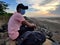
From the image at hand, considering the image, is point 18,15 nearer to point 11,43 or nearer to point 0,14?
point 11,43

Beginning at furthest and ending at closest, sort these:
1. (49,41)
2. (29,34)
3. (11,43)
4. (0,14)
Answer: (0,14) → (49,41) → (11,43) → (29,34)

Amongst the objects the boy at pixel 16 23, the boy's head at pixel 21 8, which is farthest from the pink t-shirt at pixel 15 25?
the boy's head at pixel 21 8

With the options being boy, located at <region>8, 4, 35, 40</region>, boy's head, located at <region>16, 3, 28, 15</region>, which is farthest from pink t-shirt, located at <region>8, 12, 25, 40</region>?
boy's head, located at <region>16, 3, 28, 15</region>

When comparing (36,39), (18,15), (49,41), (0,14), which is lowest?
(0,14)

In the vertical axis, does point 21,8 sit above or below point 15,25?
above

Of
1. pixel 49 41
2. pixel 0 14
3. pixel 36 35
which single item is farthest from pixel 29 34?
pixel 0 14

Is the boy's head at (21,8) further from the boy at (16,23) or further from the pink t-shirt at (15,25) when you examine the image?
the pink t-shirt at (15,25)

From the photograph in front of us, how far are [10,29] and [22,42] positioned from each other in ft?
1.60

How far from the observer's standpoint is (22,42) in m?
6.96

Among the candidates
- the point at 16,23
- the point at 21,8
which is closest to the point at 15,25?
the point at 16,23

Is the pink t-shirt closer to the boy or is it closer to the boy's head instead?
the boy

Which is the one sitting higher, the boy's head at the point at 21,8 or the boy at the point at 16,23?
the boy's head at the point at 21,8

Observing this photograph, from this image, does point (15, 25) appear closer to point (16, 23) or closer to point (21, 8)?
point (16, 23)

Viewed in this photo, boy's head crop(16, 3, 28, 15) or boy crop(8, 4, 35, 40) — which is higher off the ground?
boy's head crop(16, 3, 28, 15)
